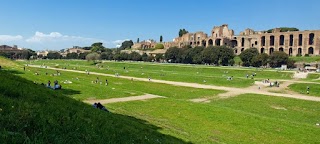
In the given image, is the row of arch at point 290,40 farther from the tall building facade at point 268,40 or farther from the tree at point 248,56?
the tree at point 248,56

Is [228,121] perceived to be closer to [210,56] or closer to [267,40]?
[210,56]

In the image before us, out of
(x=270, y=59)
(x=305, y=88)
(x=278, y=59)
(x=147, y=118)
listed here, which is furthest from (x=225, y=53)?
(x=147, y=118)

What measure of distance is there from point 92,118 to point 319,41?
3862 inches

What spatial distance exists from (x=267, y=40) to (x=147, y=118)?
97466 mm

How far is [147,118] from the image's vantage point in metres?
17.9

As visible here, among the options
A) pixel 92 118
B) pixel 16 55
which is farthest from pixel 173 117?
pixel 16 55

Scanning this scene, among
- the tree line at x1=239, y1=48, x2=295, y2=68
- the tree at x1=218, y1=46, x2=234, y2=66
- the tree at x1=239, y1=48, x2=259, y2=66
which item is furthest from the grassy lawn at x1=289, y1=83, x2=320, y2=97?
the tree at x1=218, y1=46, x2=234, y2=66

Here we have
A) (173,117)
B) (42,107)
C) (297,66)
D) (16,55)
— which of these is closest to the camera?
(42,107)

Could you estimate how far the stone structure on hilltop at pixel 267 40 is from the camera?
95812 mm

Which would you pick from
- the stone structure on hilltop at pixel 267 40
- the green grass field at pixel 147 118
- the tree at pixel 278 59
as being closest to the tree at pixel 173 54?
the stone structure on hilltop at pixel 267 40

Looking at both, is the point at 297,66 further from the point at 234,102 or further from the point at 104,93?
the point at 104,93

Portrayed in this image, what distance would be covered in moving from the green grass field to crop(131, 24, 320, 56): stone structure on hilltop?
233 ft

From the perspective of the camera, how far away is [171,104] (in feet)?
75.9

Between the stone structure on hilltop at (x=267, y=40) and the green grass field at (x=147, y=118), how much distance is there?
7117 centimetres
